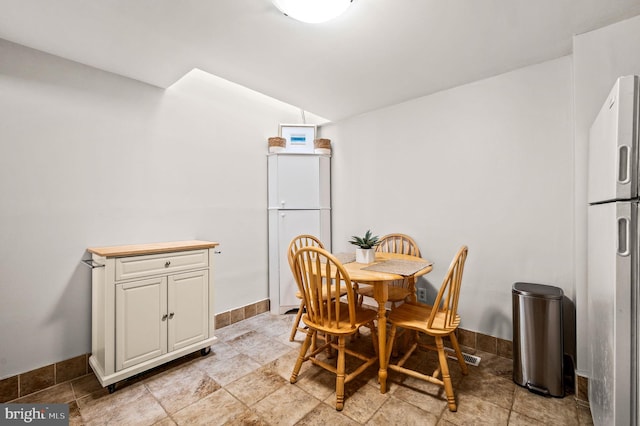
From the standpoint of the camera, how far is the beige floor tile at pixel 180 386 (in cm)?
171

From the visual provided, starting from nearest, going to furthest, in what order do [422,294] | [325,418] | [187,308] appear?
[325,418], [187,308], [422,294]

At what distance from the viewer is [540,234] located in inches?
82.6

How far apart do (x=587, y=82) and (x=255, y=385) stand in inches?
116

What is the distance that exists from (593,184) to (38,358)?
12.0ft

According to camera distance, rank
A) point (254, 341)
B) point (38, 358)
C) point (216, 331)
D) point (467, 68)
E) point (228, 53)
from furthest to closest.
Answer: point (216, 331) < point (254, 341) < point (467, 68) < point (228, 53) < point (38, 358)

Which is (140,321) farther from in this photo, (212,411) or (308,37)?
(308,37)

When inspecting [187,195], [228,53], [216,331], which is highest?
[228,53]

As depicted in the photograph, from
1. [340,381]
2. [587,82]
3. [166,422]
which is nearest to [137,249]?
[166,422]

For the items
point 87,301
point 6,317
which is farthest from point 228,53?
point 6,317

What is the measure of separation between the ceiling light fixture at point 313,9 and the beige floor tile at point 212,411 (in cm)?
231

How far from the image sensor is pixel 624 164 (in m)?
1.07

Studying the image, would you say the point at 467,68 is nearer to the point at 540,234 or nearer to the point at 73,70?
the point at 540,234

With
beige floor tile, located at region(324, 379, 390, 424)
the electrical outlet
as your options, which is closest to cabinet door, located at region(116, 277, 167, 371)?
beige floor tile, located at region(324, 379, 390, 424)

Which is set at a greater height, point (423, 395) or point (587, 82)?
point (587, 82)
